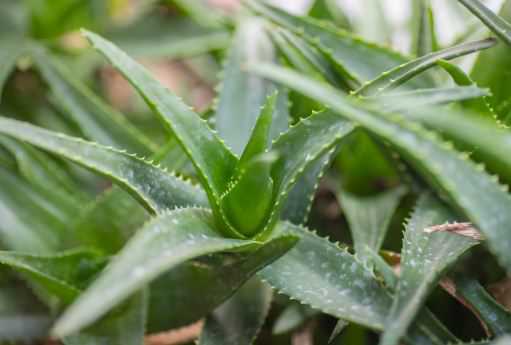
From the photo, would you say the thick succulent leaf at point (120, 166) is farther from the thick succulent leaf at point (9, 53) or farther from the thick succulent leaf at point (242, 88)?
the thick succulent leaf at point (9, 53)

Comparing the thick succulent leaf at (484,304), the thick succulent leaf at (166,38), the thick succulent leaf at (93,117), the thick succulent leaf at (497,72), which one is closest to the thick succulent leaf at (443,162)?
the thick succulent leaf at (484,304)

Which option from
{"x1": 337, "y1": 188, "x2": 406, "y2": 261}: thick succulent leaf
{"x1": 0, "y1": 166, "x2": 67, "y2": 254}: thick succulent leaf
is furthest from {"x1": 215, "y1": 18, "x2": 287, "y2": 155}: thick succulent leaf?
{"x1": 0, "y1": 166, "x2": 67, "y2": 254}: thick succulent leaf

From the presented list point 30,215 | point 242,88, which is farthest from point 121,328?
point 242,88

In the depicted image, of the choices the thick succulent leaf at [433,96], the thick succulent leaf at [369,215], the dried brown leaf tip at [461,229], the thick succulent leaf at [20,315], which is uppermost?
the thick succulent leaf at [433,96]

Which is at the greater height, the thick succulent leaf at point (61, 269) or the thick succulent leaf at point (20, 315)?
the thick succulent leaf at point (61, 269)

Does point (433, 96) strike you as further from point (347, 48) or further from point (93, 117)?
point (93, 117)

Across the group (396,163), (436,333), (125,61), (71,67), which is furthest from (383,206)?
(71,67)
